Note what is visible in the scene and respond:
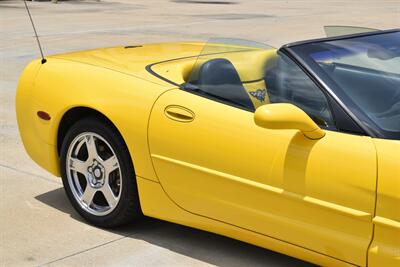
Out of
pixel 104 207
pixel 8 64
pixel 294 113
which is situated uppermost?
pixel 294 113

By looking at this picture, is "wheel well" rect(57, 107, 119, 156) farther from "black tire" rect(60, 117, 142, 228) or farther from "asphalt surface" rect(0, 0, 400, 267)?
"asphalt surface" rect(0, 0, 400, 267)

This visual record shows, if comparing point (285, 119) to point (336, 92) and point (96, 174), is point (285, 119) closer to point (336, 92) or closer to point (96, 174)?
point (336, 92)

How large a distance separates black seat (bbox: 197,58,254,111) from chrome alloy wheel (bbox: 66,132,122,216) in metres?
0.72

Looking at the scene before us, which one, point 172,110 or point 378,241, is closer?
point 378,241

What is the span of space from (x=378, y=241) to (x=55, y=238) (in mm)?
2001

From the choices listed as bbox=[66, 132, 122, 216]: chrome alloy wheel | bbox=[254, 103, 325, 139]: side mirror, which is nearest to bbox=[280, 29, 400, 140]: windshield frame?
bbox=[254, 103, 325, 139]: side mirror

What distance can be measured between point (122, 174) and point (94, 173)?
1.01ft

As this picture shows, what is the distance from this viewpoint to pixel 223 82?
A: 3.56 metres

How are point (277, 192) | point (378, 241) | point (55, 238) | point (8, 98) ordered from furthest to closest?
point (8, 98) < point (55, 238) < point (277, 192) < point (378, 241)

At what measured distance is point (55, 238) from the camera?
3.94 meters

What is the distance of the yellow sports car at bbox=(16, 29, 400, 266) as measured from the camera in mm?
2947

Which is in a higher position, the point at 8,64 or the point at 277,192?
the point at 277,192

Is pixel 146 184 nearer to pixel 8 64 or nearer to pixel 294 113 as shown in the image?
pixel 294 113

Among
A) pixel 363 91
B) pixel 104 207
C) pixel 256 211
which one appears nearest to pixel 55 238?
pixel 104 207
